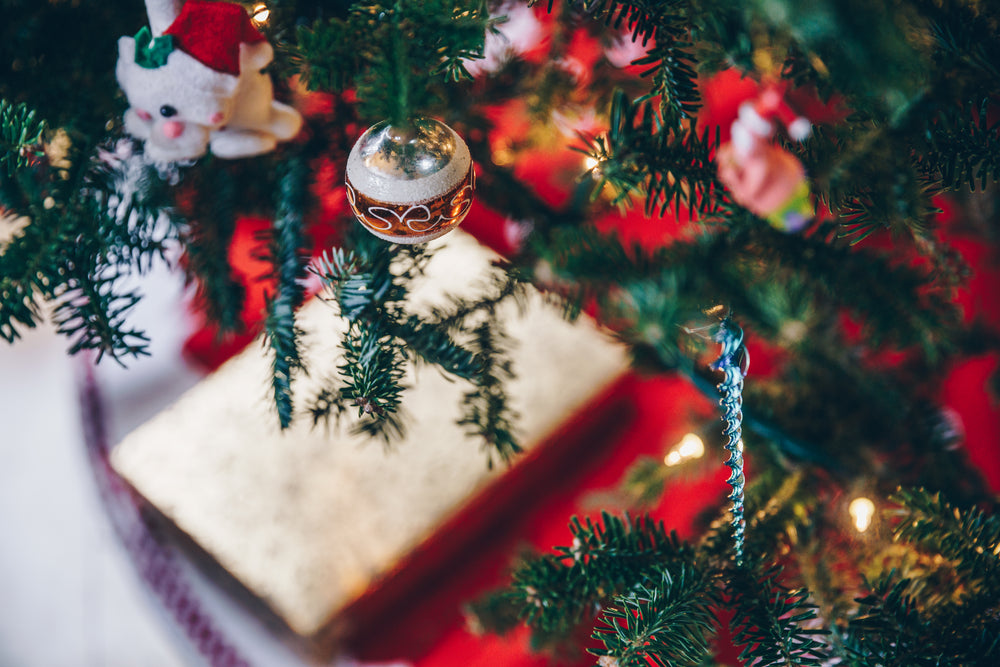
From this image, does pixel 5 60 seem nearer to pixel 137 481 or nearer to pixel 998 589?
pixel 137 481

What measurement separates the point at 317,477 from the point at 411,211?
0.51 m

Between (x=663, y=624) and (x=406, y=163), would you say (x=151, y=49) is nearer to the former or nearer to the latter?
(x=406, y=163)

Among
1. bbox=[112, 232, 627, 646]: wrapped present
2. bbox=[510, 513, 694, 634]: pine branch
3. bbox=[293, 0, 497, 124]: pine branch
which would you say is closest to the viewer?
bbox=[293, 0, 497, 124]: pine branch

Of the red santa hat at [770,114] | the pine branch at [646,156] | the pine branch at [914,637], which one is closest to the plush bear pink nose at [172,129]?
the pine branch at [646,156]

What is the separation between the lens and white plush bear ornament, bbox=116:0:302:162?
1.22 feet

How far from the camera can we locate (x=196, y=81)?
0.38 metres

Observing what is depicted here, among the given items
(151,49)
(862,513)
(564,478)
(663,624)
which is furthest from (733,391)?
(564,478)

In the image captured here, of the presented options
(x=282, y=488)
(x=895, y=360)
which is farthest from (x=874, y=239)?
(x=282, y=488)

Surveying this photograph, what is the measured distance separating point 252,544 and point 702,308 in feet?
1.85

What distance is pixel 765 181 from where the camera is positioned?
0.75 meters

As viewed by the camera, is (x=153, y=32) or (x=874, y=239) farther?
(x=874, y=239)

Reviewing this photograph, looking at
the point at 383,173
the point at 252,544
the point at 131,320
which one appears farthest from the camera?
the point at 131,320

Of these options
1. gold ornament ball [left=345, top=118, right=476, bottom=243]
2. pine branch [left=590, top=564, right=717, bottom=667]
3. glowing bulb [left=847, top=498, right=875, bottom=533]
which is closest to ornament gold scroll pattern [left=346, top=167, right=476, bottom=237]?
gold ornament ball [left=345, top=118, right=476, bottom=243]

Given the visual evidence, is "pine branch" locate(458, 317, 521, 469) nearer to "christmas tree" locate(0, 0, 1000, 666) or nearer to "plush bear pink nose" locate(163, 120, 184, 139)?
"christmas tree" locate(0, 0, 1000, 666)
